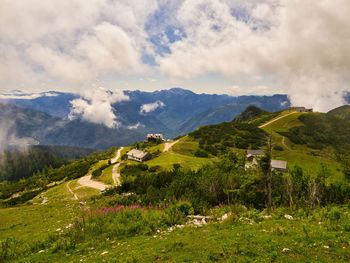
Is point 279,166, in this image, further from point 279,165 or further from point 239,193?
point 239,193

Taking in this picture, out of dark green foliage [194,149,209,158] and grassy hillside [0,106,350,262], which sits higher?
grassy hillside [0,106,350,262]

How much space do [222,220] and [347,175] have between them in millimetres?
65110

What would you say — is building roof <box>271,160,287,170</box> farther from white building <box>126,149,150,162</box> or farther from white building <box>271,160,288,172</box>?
white building <box>126,149,150,162</box>

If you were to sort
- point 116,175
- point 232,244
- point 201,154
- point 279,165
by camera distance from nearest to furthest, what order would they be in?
1. point 232,244
2. point 116,175
3. point 279,165
4. point 201,154

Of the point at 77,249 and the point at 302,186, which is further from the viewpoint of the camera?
the point at 302,186

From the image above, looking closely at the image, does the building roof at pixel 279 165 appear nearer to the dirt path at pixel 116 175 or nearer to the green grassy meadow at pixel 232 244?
the dirt path at pixel 116 175

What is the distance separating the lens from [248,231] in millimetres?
22734

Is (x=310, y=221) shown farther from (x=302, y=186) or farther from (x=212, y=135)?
(x=212, y=135)

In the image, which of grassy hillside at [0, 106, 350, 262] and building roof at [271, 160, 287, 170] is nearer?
grassy hillside at [0, 106, 350, 262]

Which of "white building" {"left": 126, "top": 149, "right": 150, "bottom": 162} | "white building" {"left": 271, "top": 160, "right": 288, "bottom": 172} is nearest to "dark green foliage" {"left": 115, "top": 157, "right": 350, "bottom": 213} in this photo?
"white building" {"left": 271, "top": 160, "right": 288, "bottom": 172}

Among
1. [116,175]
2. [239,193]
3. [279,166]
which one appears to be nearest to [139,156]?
[116,175]

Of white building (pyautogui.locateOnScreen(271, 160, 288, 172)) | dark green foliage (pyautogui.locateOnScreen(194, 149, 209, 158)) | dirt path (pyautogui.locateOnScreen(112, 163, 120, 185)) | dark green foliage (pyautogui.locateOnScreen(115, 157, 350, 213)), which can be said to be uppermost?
dark green foliage (pyautogui.locateOnScreen(115, 157, 350, 213))

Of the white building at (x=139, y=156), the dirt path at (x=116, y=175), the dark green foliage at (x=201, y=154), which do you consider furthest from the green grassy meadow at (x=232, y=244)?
the dark green foliage at (x=201, y=154)

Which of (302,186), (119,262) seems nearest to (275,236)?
(119,262)
